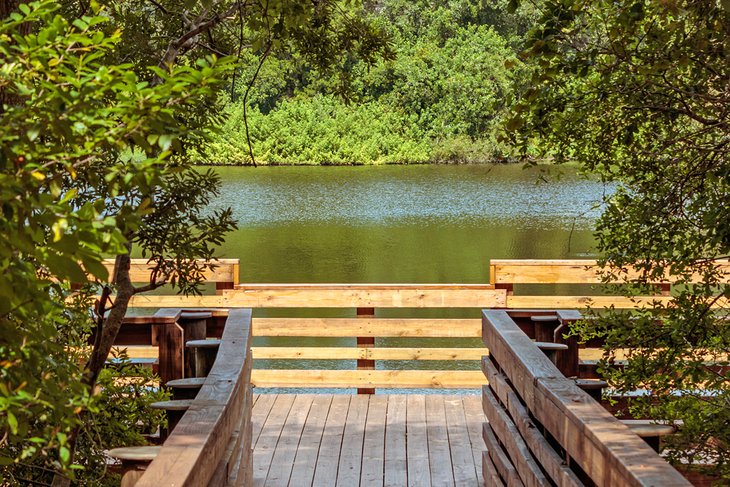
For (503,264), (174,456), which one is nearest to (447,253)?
(503,264)

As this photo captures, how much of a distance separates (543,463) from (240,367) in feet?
2.93

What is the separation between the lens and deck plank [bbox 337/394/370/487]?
Answer: 14.4ft

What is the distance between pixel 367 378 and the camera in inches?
245

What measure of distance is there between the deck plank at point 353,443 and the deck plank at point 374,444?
0.9 inches

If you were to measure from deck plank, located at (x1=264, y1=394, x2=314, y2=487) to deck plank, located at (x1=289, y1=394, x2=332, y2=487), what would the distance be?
0.07ft

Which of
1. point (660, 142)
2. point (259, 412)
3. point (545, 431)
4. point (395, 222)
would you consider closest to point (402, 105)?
point (395, 222)

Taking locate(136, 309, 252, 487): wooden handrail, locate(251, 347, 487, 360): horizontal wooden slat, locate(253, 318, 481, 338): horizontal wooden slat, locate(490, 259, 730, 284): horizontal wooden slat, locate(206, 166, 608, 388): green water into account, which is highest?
locate(136, 309, 252, 487): wooden handrail

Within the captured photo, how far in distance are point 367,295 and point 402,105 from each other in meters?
21.7

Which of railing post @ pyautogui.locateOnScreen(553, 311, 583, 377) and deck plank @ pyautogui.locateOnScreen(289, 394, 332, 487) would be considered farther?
deck plank @ pyautogui.locateOnScreen(289, 394, 332, 487)

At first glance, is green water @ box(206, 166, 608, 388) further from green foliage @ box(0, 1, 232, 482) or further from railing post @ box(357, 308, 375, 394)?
green foliage @ box(0, 1, 232, 482)

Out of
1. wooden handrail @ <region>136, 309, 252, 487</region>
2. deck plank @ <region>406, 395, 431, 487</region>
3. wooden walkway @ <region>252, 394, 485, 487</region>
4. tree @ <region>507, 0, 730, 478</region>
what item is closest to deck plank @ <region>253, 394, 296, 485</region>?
wooden walkway @ <region>252, 394, 485, 487</region>

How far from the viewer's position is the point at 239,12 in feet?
12.0

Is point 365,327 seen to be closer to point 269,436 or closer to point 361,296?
point 361,296

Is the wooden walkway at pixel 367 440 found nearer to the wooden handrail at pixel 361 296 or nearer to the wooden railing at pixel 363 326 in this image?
the wooden railing at pixel 363 326
